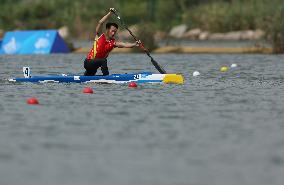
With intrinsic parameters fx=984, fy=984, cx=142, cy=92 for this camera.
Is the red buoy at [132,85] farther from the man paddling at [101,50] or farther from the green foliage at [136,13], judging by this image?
the green foliage at [136,13]

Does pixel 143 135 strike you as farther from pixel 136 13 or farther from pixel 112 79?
pixel 136 13

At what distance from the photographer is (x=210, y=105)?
1817 centimetres

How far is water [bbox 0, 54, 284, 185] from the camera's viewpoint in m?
10.3

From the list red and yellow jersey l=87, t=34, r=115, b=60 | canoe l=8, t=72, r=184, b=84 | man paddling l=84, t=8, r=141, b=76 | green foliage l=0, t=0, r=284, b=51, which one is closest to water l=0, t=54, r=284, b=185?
canoe l=8, t=72, r=184, b=84

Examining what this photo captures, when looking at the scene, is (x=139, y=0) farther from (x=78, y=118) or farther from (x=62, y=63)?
(x=78, y=118)

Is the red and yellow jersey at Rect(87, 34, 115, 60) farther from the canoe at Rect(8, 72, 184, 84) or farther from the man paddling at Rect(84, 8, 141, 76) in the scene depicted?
the canoe at Rect(8, 72, 184, 84)

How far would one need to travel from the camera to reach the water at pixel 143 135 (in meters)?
10.3

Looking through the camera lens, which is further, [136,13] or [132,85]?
[136,13]

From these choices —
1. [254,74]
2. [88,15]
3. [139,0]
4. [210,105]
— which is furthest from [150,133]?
[139,0]

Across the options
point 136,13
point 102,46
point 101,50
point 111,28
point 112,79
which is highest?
point 136,13

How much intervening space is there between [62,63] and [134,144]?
25226mm

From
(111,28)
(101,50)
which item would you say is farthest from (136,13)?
→ (111,28)

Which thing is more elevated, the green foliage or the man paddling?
the green foliage

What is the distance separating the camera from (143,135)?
13.4 meters
